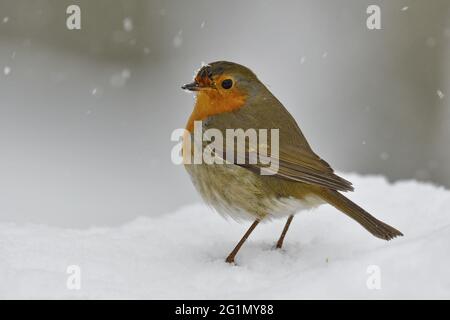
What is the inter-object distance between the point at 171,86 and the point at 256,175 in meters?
8.41

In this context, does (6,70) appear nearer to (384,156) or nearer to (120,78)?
(120,78)

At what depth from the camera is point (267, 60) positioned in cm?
1149

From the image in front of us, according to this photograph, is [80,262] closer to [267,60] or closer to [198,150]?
[198,150]

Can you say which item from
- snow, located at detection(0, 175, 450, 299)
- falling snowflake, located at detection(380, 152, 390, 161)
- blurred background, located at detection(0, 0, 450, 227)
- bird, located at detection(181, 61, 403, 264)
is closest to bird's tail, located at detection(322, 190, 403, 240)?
bird, located at detection(181, 61, 403, 264)

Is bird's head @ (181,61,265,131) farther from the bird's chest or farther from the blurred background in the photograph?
the blurred background

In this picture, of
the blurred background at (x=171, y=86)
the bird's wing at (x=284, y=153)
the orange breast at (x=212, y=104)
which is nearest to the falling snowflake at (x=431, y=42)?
the blurred background at (x=171, y=86)

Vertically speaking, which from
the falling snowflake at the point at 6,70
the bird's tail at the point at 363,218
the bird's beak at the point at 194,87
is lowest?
the bird's tail at the point at 363,218

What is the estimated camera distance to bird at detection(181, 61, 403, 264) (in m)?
3.56

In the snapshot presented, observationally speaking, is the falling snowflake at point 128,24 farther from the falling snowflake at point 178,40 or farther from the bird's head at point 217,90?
the bird's head at point 217,90

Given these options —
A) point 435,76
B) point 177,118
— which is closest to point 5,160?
point 177,118

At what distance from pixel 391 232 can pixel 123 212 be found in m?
5.77

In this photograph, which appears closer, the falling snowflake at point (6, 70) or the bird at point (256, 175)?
the bird at point (256, 175)

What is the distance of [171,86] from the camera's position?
11.9 meters

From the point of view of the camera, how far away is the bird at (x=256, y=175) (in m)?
3.56
